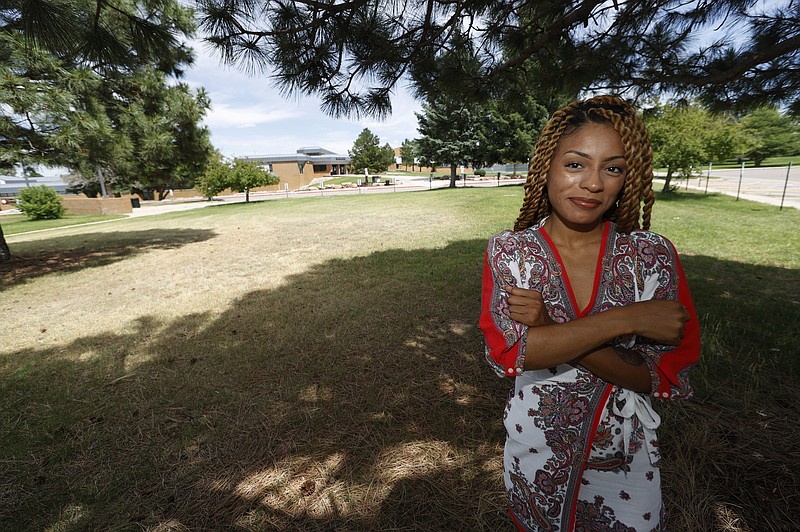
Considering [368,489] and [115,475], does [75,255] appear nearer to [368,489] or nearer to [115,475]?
[115,475]

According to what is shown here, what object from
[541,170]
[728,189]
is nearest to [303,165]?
[728,189]

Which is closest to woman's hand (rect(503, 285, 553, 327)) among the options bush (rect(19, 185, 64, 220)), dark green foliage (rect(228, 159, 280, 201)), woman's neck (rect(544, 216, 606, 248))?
woman's neck (rect(544, 216, 606, 248))

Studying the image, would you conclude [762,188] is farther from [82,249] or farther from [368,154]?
[368,154]

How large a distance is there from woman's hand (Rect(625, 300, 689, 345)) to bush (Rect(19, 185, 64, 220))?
30.6 metres

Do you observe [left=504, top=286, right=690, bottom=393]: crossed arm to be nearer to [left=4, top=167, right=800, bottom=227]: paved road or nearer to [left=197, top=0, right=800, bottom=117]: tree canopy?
[left=197, top=0, right=800, bottom=117]: tree canopy

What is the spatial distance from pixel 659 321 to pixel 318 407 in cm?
268

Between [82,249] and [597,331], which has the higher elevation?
[597,331]

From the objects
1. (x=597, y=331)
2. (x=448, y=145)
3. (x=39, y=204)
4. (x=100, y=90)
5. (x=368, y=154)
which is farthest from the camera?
(x=368, y=154)

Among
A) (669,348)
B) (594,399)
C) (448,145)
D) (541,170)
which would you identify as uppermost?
(448,145)

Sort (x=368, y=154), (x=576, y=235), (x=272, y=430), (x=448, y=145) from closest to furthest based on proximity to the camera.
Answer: (x=576, y=235), (x=272, y=430), (x=448, y=145), (x=368, y=154)

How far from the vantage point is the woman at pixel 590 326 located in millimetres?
1060

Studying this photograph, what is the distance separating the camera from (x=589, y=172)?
3.66 ft

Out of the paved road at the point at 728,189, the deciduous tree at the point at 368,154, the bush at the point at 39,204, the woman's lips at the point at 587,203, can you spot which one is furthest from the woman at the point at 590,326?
the deciduous tree at the point at 368,154

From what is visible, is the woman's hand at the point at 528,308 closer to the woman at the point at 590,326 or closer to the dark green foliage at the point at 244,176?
the woman at the point at 590,326
